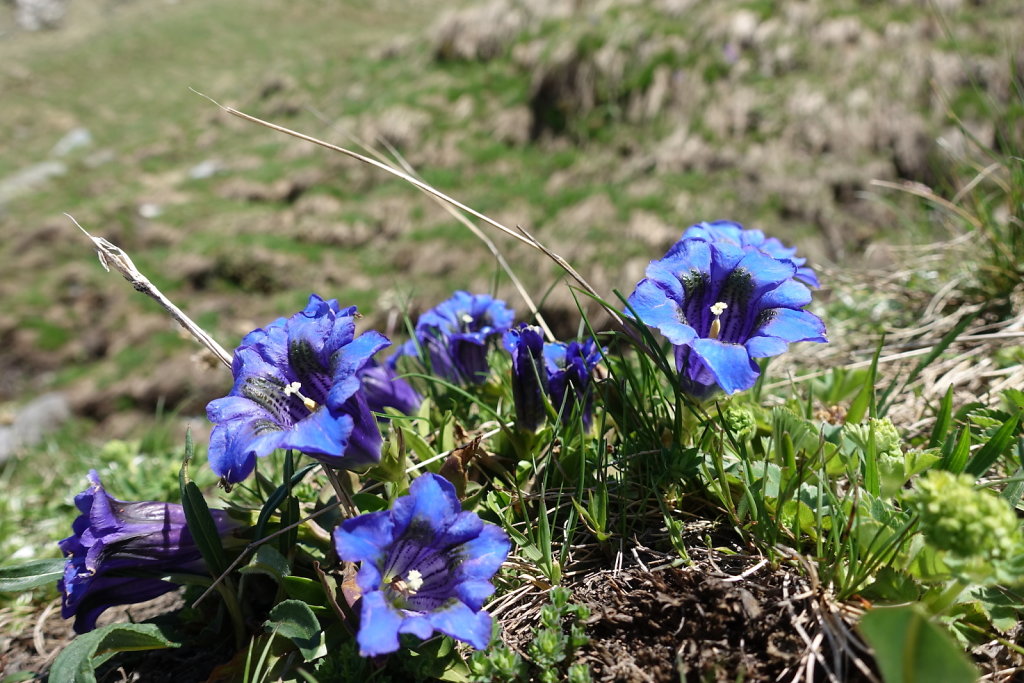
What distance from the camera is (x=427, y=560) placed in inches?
54.8

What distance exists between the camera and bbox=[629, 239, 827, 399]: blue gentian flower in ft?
4.62

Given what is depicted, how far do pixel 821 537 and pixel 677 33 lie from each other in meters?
9.80

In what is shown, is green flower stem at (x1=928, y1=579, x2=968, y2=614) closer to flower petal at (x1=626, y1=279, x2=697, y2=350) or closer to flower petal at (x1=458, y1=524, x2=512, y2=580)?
flower petal at (x1=626, y1=279, x2=697, y2=350)

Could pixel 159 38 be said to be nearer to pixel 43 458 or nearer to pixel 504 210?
pixel 504 210

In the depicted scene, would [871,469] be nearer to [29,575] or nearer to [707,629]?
[707,629]

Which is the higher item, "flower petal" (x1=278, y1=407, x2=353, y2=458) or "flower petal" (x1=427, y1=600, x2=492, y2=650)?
"flower petal" (x1=278, y1=407, x2=353, y2=458)

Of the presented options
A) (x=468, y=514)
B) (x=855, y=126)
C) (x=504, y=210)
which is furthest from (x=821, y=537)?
(x=504, y=210)

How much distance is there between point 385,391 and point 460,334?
0.28 metres

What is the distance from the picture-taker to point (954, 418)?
1880mm

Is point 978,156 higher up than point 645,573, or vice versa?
point 978,156

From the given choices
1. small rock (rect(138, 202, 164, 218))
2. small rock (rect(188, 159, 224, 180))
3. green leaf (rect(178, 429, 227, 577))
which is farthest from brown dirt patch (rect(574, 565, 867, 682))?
small rock (rect(188, 159, 224, 180))

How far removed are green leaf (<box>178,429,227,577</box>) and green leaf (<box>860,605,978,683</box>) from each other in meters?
1.33

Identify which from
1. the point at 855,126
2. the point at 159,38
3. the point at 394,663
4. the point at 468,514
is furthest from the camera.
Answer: the point at 159,38

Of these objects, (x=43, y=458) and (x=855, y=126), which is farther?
(x=855, y=126)
